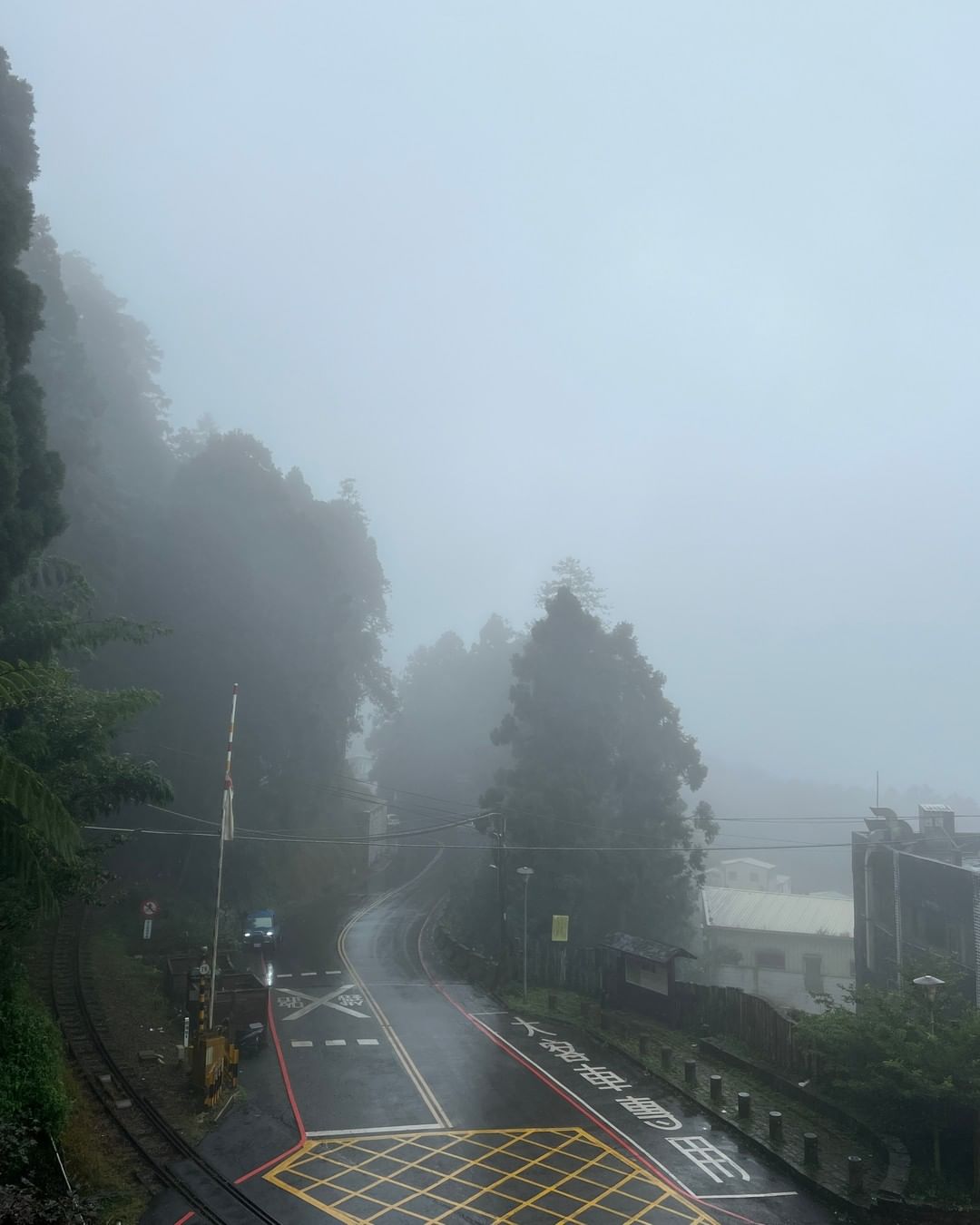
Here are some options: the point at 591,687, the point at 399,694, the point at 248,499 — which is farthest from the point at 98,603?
the point at 399,694

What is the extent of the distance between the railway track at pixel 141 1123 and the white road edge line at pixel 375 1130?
8.42ft

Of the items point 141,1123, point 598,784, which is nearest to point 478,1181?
point 141,1123

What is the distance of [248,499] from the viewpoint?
57.2 m

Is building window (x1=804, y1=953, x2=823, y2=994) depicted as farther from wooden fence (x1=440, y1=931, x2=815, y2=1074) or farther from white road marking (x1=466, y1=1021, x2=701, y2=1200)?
white road marking (x1=466, y1=1021, x2=701, y2=1200)

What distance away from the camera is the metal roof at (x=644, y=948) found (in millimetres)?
29938

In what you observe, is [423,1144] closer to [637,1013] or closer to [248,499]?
[637,1013]

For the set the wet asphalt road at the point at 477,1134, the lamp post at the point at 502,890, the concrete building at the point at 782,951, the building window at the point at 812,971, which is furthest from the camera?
the building window at the point at 812,971

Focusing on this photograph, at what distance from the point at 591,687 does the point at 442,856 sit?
4258 centimetres

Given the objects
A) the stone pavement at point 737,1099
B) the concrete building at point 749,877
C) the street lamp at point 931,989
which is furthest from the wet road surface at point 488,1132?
the concrete building at point 749,877

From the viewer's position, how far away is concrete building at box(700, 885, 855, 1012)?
168 ft

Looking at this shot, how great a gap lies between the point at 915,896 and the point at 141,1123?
1113 inches

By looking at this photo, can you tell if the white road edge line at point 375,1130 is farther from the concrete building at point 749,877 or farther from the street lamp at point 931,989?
the concrete building at point 749,877

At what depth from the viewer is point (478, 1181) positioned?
650 inches

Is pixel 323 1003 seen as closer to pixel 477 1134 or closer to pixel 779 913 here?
pixel 477 1134
